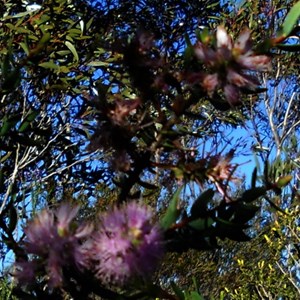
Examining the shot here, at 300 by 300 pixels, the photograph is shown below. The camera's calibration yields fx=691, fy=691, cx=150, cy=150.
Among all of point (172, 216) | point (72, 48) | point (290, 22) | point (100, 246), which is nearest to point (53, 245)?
point (100, 246)

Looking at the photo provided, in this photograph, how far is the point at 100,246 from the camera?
72 centimetres

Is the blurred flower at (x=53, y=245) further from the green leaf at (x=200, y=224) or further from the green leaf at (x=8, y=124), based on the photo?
the green leaf at (x=8, y=124)

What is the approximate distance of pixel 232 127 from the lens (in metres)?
6.66

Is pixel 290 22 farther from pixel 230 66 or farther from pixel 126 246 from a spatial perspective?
pixel 126 246

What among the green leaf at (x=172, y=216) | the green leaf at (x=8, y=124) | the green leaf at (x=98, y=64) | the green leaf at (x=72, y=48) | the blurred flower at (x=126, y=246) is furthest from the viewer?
the green leaf at (x=98, y=64)

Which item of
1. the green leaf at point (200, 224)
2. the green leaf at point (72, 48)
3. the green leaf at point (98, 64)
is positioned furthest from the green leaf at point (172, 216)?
the green leaf at point (98, 64)

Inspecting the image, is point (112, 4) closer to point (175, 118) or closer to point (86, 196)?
point (86, 196)

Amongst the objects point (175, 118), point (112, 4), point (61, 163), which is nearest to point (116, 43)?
point (175, 118)

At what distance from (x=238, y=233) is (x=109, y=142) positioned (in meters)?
0.23

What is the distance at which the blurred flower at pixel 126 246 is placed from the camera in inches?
27.5

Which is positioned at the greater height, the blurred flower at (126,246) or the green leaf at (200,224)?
the green leaf at (200,224)

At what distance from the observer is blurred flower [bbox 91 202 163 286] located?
699 millimetres

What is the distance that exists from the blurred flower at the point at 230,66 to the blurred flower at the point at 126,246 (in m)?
0.16

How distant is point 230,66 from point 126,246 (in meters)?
0.23
